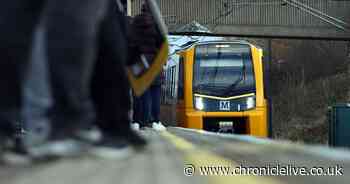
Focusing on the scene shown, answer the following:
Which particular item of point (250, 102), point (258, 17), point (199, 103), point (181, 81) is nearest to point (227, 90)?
point (250, 102)

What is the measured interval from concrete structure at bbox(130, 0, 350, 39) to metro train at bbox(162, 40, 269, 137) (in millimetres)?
14183

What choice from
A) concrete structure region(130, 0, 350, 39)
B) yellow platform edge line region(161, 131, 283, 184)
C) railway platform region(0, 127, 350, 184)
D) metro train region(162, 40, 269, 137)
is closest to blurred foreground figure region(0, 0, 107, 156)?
railway platform region(0, 127, 350, 184)

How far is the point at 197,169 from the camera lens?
2.95 metres

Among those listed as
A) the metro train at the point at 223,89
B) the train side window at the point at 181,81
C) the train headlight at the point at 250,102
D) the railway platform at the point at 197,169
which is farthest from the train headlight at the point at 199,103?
the railway platform at the point at 197,169

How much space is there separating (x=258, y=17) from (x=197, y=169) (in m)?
32.0

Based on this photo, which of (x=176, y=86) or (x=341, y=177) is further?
(x=176, y=86)

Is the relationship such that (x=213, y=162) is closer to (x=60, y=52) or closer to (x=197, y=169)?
(x=197, y=169)

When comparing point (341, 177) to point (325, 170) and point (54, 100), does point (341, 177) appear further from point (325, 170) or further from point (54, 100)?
point (54, 100)

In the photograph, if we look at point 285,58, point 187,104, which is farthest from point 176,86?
point 285,58

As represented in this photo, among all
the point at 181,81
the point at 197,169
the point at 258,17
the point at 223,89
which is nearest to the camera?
the point at 197,169

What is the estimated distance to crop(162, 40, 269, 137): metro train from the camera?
1836 cm

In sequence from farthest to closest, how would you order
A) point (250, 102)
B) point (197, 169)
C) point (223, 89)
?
point (223, 89)
point (250, 102)
point (197, 169)

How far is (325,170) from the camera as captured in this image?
2.75m

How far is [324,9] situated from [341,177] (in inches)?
1333
